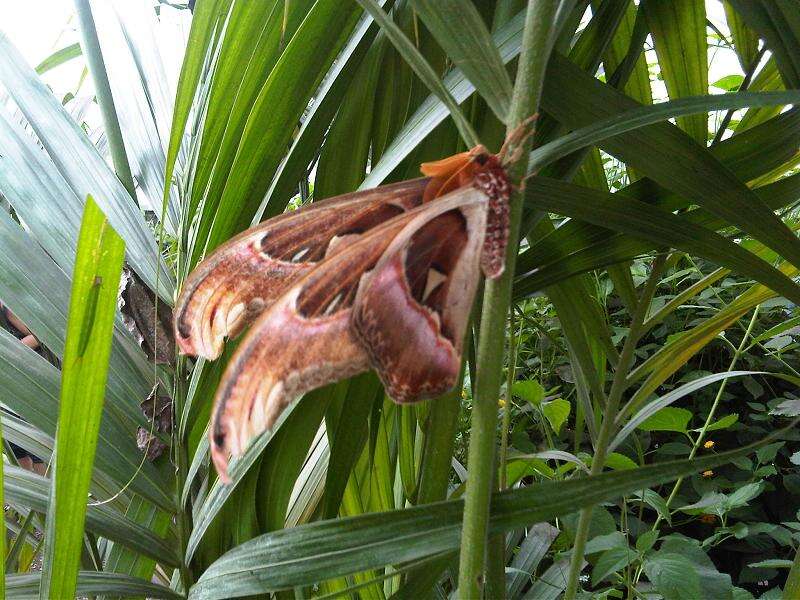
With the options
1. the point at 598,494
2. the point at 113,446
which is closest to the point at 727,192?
the point at 598,494

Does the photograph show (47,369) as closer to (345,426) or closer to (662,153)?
(345,426)

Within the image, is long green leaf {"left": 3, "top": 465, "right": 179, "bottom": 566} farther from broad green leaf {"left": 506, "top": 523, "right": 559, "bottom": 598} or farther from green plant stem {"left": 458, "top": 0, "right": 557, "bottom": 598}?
broad green leaf {"left": 506, "top": 523, "right": 559, "bottom": 598}

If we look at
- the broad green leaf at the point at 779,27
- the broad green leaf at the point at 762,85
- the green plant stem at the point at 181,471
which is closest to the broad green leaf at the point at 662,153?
the broad green leaf at the point at 779,27

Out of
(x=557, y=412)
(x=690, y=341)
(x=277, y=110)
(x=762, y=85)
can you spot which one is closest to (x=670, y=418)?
(x=557, y=412)

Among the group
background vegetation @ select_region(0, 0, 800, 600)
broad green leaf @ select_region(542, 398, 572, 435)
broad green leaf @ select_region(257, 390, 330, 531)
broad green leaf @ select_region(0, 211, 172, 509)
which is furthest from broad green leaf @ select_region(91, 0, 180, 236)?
broad green leaf @ select_region(542, 398, 572, 435)

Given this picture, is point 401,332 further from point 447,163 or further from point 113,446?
point 113,446

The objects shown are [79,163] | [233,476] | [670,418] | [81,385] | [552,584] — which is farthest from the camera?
[552,584]
